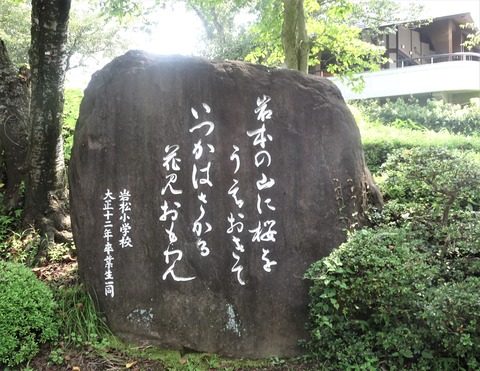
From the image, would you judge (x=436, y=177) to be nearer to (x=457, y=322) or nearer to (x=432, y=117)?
(x=457, y=322)

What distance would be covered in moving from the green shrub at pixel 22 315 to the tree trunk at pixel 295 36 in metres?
6.47

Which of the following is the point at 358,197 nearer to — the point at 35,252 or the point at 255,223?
the point at 255,223

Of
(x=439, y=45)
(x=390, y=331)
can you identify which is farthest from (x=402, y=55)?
(x=390, y=331)

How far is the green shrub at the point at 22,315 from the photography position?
391cm

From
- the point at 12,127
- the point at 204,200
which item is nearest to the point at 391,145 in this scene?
the point at 204,200

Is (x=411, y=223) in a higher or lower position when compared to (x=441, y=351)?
higher

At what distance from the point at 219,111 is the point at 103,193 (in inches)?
56.3

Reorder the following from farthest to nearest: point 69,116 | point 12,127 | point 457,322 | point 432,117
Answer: point 432,117 < point 69,116 < point 12,127 < point 457,322

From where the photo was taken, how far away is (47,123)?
18.9ft

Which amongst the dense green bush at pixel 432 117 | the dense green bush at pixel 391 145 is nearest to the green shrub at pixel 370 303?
the dense green bush at pixel 391 145

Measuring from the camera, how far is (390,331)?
3846 mm

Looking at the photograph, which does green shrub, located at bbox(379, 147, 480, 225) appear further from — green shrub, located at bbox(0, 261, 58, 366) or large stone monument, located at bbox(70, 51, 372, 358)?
green shrub, located at bbox(0, 261, 58, 366)

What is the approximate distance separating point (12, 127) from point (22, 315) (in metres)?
3.37

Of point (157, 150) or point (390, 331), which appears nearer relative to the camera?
point (390, 331)
